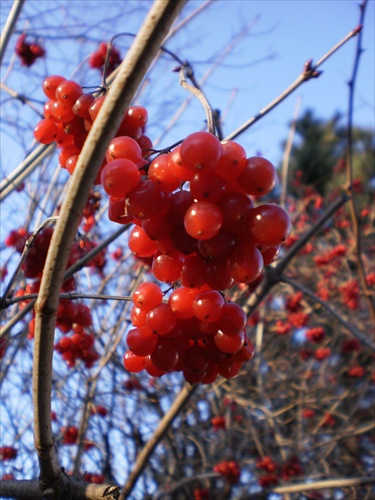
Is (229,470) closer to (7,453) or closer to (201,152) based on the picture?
(7,453)

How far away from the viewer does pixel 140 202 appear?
1.00m

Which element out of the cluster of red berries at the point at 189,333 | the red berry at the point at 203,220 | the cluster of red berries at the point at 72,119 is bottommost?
the cluster of red berries at the point at 189,333

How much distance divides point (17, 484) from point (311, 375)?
545cm

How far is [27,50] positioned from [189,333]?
329cm

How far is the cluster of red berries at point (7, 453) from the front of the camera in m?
3.85

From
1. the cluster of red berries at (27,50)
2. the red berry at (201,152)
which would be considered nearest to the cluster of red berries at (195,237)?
the red berry at (201,152)

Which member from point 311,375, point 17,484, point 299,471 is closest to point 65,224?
point 17,484

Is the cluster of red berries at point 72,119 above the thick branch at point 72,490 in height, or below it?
above

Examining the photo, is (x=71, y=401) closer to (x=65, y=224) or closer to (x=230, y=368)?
(x=230, y=368)

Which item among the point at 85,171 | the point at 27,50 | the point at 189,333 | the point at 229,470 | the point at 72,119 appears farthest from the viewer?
the point at 229,470

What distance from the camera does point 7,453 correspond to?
3.86 m

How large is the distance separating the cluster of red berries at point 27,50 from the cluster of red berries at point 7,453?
9.13ft

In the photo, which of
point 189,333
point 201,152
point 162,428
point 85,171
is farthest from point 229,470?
point 85,171

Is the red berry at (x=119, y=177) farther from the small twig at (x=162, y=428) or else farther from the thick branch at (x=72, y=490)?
the small twig at (x=162, y=428)
